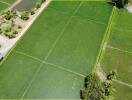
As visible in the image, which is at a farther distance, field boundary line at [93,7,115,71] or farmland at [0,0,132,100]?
field boundary line at [93,7,115,71]

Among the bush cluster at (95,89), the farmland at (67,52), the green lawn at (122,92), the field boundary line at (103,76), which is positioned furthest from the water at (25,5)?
the green lawn at (122,92)

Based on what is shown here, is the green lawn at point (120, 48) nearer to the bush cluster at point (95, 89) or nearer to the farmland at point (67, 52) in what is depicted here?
the farmland at point (67, 52)

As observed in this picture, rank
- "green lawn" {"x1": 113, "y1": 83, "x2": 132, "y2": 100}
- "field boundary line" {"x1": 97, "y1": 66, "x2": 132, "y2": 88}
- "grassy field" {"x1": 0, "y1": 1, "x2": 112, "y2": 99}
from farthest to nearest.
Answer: "field boundary line" {"x1": 97, "y1": 66, "x2": 132, "y2": 88}
"grassy field" {"x1": 0, "y1": 1, "x2": 112, "y2": 99}
"green lawn" {"x1": 113, "y1": 83, "x2": 132, "y2": 100}

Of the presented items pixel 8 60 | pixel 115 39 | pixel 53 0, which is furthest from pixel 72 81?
pixel 53 0

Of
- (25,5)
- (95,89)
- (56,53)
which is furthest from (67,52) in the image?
(25,5)

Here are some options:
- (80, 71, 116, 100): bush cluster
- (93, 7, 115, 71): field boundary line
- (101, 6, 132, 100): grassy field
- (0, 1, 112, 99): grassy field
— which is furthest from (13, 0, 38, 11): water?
(80, 71, 116, 100): bush cluster

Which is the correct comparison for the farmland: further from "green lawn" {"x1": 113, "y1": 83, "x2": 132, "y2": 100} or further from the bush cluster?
the bush cluster
